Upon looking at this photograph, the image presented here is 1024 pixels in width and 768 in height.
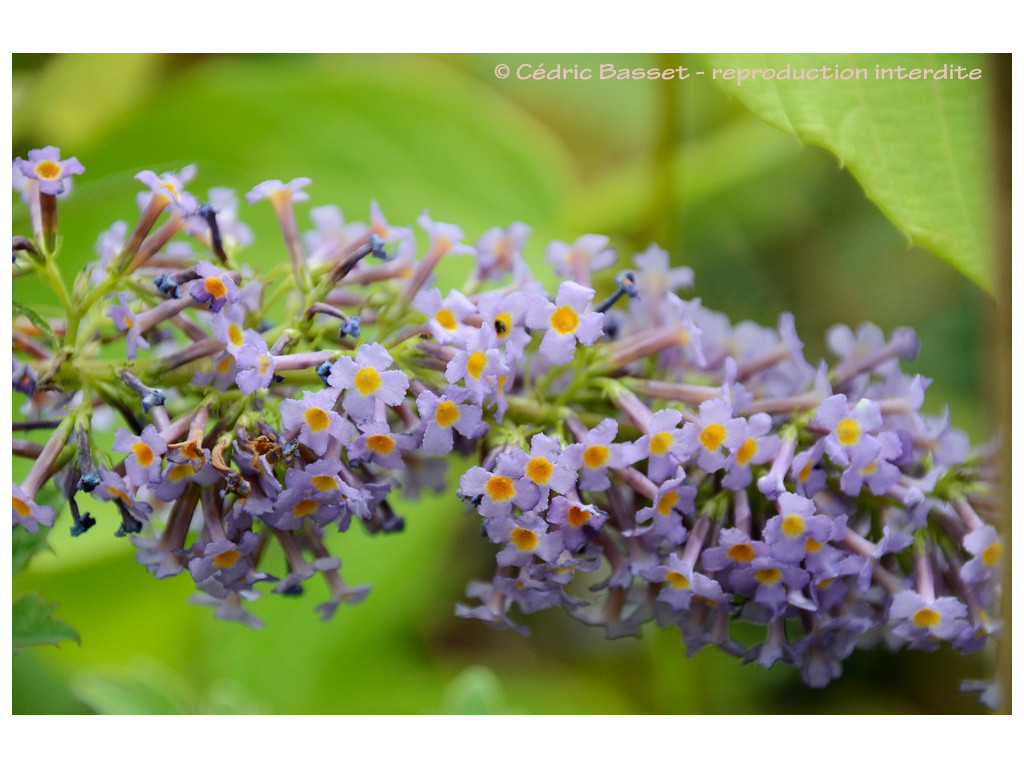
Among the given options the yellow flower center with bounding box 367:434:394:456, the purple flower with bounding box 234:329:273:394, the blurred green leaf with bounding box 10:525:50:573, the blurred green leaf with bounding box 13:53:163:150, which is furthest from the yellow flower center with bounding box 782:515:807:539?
the blurred green leaf with bounding box 13:53:163:150

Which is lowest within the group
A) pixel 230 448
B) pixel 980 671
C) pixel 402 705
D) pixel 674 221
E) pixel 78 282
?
pixel 402 705

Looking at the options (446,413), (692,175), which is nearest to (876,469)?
(446,413)

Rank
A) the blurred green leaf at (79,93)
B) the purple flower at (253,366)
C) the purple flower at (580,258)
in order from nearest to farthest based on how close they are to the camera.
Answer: the purple flower at (253,366), the purple flower at (580,258), the blurred green leaf at (79,93)

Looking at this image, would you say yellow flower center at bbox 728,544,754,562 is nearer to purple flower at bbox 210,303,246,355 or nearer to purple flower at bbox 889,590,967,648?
purple flower at bbox 889,590,967,648

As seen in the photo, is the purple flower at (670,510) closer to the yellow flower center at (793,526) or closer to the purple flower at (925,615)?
the yellow flower center at (793,526)

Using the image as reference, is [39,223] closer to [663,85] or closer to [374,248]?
[374,248]

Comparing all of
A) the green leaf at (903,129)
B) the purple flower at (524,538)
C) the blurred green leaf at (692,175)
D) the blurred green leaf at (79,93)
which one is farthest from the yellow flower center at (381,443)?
the blurred green leaf at (692,175)
